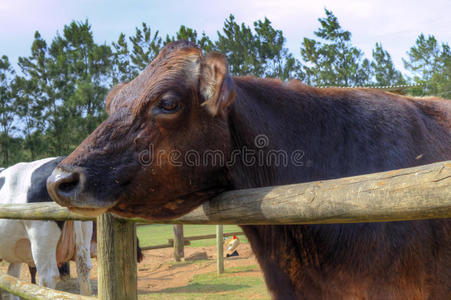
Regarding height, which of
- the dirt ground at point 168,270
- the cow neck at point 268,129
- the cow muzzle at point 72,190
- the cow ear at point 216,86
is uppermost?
the cow ear at point 216,86

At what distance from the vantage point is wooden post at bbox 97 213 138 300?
2.40 metres

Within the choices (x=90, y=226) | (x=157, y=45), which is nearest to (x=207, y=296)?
(x=90, y=226)

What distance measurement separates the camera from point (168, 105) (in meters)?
2.07

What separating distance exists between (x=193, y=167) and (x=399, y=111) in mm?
1285

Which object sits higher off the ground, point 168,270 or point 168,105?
point 168,105

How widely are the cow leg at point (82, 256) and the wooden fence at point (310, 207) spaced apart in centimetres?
422

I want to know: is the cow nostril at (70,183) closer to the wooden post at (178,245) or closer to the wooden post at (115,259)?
the wooden post at (115,259)

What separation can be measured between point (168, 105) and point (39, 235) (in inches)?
184

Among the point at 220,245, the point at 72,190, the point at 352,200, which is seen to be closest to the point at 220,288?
the point at 220,245

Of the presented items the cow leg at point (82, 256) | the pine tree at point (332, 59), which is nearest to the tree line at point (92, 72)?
the pine tree at point (332, 59)

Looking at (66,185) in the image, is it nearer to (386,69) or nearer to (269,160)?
(269,160)

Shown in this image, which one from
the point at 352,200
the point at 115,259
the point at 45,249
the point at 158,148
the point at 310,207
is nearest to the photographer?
the point at 352,200

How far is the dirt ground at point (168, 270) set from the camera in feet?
27.9

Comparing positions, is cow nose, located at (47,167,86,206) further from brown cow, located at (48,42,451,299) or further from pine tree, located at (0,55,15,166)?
pine tree, located at (0,55,15,166)
